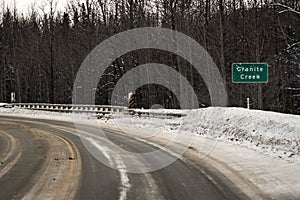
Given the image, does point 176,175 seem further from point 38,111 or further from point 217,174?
point 38,111

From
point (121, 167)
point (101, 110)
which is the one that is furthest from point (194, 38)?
point (121, 167)

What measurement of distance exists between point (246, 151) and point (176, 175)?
4.02 m

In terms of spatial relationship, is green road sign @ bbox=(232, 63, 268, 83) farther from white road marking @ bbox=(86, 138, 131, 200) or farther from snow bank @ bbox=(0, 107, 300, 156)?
white road marking @ bbox=(86, 138, 131, 200)

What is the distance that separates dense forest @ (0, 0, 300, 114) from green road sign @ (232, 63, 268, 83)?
1003cm

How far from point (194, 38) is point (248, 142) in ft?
86.4

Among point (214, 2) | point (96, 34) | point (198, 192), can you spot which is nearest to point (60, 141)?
point (198, 192)

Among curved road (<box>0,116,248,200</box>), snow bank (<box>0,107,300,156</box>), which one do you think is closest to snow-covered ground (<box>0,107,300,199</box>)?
snow bank (<box>0,107,300,156</box>)

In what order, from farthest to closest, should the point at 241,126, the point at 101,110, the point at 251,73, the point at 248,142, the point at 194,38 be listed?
the point at 194,38
the point at 101,110
the point at 251,73
the point at 241,126
the point at 248,142

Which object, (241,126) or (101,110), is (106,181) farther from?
(101,110)

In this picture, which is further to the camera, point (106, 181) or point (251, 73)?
point (251, 73)

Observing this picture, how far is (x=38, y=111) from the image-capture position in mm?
40938

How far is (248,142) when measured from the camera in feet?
47.9

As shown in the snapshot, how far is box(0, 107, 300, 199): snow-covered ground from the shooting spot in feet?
29.2

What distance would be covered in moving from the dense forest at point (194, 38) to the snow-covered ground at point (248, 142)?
10.5 m
